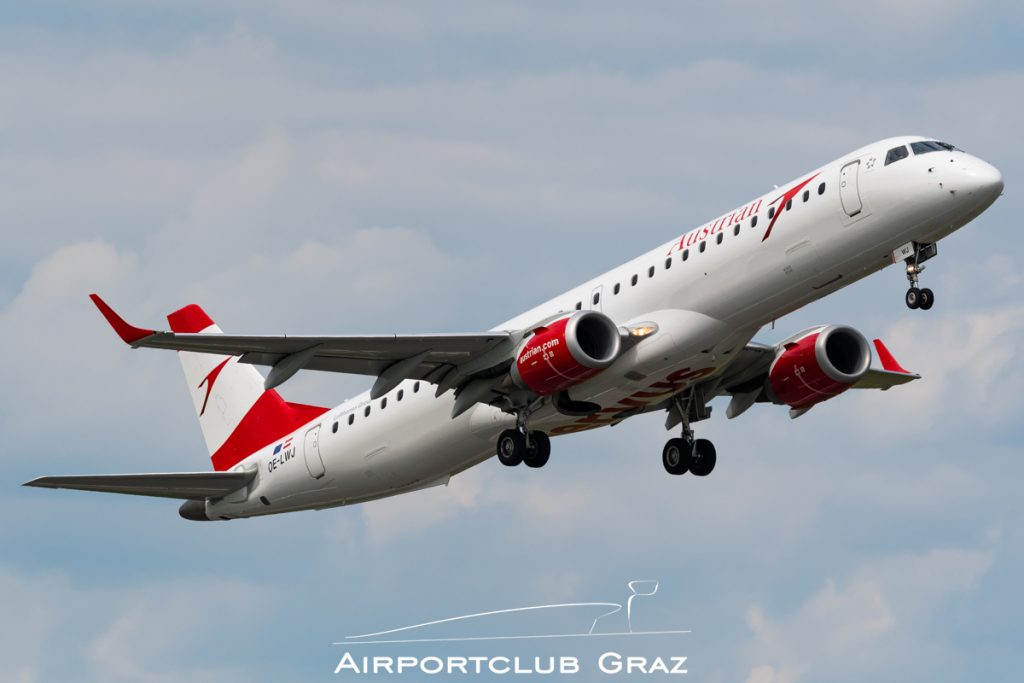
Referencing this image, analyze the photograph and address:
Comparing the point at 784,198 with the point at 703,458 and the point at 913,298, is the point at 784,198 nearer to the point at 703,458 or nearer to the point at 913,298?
the point at 913,298

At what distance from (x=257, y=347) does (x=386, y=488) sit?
25.2 ft

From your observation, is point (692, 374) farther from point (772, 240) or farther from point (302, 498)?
point (302, 498)

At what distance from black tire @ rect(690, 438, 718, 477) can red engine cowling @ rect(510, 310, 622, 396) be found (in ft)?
19.5

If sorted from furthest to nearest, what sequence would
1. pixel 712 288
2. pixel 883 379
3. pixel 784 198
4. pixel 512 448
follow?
pixel 883 379, pixel 512 448, pixel 712 288, pixel 784 198

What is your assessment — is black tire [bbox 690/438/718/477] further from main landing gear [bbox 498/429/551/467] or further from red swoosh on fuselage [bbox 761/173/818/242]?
red swoosh on fuselage [bbox 761/173/818/242]

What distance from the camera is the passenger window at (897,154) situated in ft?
118

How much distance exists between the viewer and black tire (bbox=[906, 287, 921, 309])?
35.7m

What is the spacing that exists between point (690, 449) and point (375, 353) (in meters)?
8.79

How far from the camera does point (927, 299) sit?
117 feet

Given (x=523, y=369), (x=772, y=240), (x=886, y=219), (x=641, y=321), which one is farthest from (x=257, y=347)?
(x=886, y=219)

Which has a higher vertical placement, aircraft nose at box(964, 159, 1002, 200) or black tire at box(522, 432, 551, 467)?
aircraft nose at box(964, 159, 1002, 200)

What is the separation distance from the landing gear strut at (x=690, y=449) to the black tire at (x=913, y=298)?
8.42 metres

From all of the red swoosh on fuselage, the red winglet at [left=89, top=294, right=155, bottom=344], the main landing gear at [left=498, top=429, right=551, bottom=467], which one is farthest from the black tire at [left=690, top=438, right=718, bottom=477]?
the red winglet at [left=89, top=294, right=155, bottom=344]

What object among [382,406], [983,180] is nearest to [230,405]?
[382,406]
